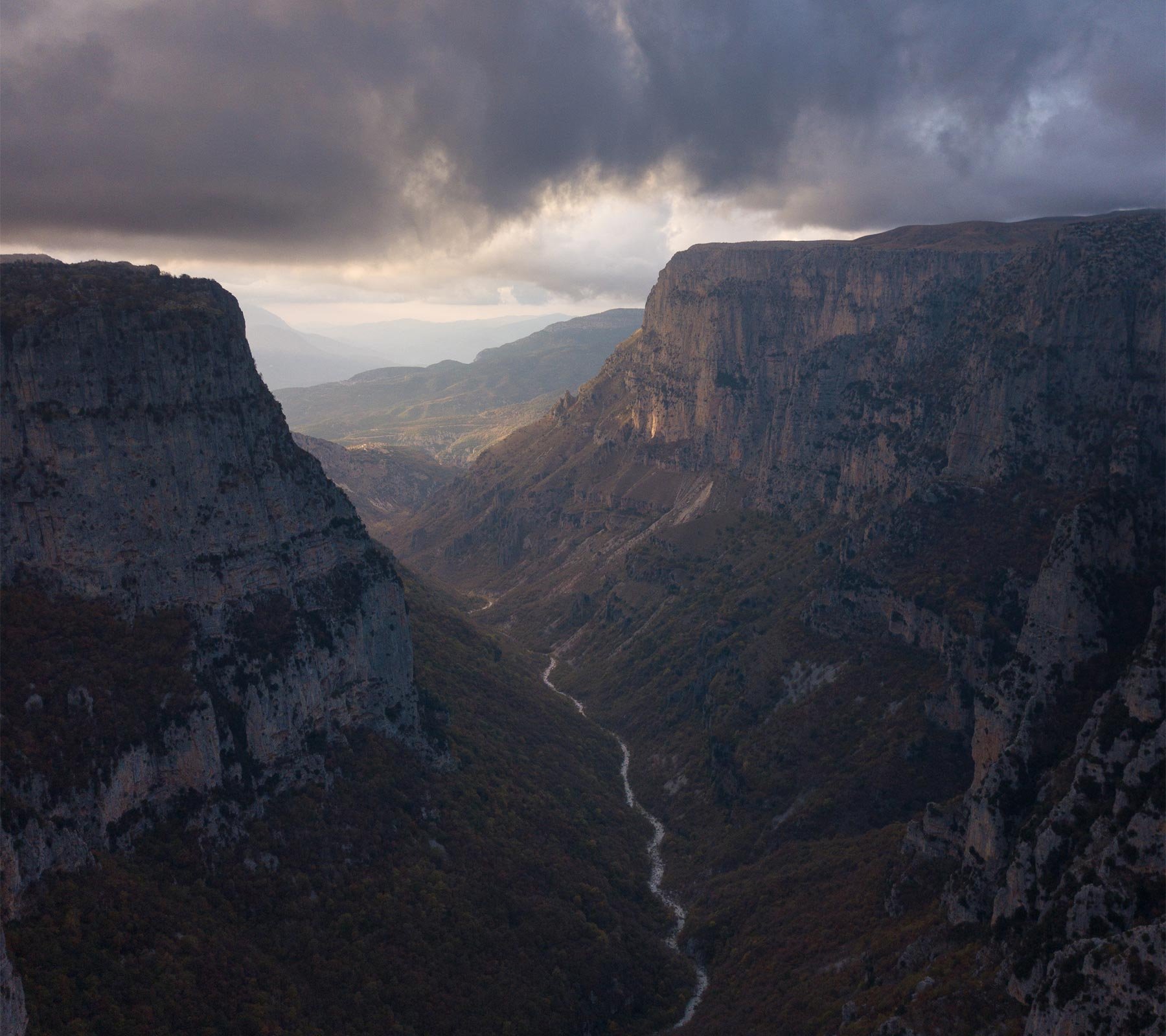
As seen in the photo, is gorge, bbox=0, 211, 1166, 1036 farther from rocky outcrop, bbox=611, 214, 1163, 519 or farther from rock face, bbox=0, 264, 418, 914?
rocky outcrop, bbox=611, 214, 1163, 519

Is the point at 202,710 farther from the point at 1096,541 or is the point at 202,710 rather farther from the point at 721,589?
the point at 721,589

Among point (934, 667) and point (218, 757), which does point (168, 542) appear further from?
point (934, 667)

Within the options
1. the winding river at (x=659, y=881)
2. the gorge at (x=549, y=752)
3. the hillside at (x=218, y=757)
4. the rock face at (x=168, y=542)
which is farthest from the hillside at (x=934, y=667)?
the rock face at (x=168, y=542)

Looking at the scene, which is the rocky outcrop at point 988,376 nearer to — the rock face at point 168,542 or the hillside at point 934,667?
the hillside at point 934,667

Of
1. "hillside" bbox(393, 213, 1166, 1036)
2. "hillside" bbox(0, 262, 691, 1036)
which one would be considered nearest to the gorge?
"hillside" bbox(0, 262, 691, 1036)

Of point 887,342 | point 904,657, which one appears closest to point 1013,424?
point 904,657

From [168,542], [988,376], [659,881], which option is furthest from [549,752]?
→ [988,376]

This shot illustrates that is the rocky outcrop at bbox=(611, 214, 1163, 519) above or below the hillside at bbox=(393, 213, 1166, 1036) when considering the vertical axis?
above
